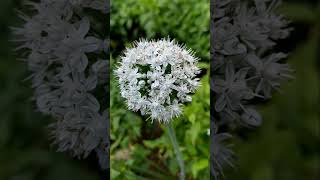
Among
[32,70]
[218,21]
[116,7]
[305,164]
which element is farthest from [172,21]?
[305,164]

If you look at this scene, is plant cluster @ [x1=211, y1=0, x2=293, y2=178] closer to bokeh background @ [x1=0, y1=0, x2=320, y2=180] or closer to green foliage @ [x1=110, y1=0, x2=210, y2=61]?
bokeh background @ [x1=0, y1=0, x2=320, y2=180]

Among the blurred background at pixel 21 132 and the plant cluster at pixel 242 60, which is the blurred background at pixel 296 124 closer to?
the plant cluster at pixel 242 60

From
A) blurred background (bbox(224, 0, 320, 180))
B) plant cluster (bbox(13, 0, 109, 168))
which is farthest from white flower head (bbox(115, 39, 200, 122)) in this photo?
blurred background (bbox(224, 0, 320, 180))

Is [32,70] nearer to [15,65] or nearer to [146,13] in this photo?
[15,65]

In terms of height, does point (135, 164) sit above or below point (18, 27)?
below

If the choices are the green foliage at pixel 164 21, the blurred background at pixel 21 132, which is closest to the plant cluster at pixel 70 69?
the blurred background at pixel 21 132

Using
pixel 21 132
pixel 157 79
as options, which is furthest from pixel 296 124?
pixel 21 132
